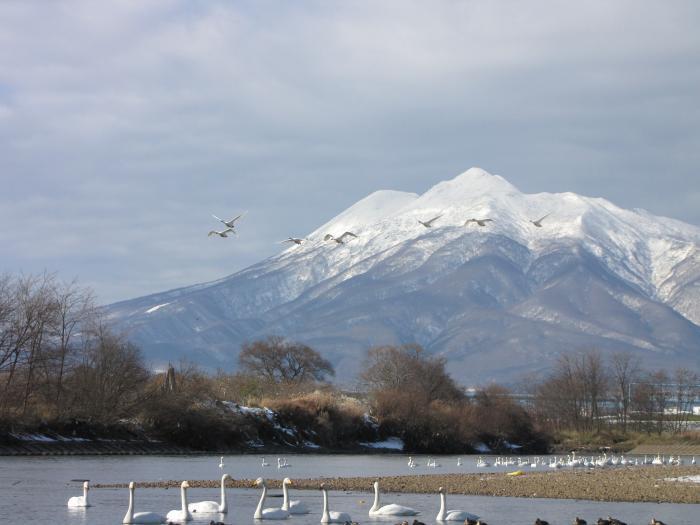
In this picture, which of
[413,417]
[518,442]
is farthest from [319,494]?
[518,442]

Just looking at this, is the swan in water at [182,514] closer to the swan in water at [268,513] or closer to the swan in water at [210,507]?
the swan in water at [210,507]

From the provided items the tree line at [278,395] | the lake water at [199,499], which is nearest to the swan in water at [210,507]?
the lake water at [199,499]

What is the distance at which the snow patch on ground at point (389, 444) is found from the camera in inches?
4417

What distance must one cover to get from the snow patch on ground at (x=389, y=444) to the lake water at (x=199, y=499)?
39.7 m

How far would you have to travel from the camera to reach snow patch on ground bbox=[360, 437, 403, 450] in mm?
112188

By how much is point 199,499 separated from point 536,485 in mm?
16777

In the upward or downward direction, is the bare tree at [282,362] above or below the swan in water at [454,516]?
above

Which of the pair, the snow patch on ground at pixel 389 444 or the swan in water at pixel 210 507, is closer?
the swan in water at pixel 210 507

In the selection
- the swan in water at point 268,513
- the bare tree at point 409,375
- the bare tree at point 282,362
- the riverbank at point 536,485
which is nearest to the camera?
the swan in water at point 268,513

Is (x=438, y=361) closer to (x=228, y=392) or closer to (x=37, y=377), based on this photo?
(x=228, y=392)

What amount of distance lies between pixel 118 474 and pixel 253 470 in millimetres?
12092

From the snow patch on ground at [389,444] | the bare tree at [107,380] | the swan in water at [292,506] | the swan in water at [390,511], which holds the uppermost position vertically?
the bare tree at [107,380]

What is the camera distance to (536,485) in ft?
186

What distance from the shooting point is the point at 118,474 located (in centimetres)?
6281
